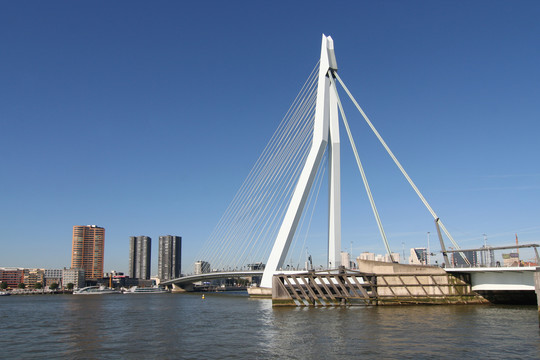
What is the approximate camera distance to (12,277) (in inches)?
7008

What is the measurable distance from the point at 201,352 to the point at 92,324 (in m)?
15.2

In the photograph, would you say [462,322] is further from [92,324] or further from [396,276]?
[92,324]

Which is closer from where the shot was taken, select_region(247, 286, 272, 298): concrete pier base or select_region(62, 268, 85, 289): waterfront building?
select_region(247, 286, 272, 298): concrete pier base

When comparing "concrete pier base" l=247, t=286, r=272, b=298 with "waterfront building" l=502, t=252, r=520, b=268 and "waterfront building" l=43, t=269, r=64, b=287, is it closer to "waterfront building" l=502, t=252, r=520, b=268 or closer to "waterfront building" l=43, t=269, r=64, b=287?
"waterfront building" l=502, t=252, r=520, b=268

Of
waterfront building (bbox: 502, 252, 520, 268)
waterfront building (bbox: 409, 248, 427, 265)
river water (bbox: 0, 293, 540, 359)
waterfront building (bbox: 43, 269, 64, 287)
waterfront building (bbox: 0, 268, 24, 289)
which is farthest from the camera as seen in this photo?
waterfront building (bbox: 43, 269, 64, 287)

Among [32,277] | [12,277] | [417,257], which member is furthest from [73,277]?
[417,257]

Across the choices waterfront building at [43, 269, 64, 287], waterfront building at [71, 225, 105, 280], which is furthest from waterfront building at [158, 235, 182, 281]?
waterfront building at [43, 269, 64, 287]

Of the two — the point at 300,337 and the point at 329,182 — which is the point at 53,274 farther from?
the point at 300,337

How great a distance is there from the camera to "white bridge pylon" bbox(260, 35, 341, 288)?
4275 centimetres

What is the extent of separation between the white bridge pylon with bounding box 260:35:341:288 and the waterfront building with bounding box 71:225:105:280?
155 metres

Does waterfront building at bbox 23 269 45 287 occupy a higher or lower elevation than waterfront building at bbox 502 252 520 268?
lower

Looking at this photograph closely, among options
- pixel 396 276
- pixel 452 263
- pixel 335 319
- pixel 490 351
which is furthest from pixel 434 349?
pixel 452 263

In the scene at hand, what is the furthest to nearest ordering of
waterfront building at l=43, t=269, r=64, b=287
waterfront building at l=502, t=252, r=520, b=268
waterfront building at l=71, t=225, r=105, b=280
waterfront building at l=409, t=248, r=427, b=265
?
waterfront building at l=43, t=269, r=64, b=287 → waterfront building at l=71, t=225, r=105, b=280 → waterfront building at l=409, t=248, r=427, b=265 → waterfront building at l=502, t=252, r=520, b=268

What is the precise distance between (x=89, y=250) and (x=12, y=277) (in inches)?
1193
